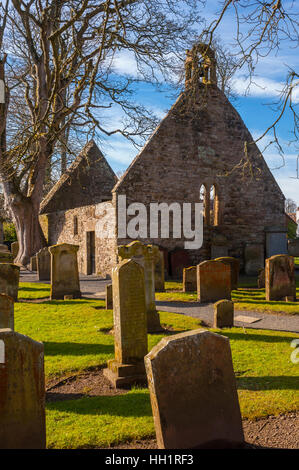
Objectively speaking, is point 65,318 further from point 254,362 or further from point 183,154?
point 183,154

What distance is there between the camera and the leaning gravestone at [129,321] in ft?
18.6

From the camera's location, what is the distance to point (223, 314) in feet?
27.6

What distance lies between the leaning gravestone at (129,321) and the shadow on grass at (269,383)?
1.34 meters

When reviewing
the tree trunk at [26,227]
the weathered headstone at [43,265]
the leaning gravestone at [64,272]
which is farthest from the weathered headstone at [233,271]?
the tree trunk at [26,227]

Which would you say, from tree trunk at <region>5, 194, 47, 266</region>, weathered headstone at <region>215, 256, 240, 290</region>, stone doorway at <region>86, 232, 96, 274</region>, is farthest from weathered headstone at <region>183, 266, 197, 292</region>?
tree trunk at <region>5, 194, 47, 266</region>

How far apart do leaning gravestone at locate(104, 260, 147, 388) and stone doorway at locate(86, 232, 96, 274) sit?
14379mm

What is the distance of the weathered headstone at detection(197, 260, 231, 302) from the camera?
37.5 ft

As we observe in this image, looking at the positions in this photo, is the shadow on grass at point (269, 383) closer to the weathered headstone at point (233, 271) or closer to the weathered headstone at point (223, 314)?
the weathered headstone at point (223, 314)

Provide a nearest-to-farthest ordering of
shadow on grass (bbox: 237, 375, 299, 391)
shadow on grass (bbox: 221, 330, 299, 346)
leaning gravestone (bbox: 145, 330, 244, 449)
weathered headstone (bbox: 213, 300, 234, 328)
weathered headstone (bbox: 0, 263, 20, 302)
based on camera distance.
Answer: leaning gravestone (bbox: 145, 330, 244, 449) < shadow on grass (bbox: 237, 375, 299, 391) < shadow on grass (bbox: 221, 330, 299, 346) < weathered headstone (bbox: 213, 300, 234, 328) < weathered headstone (bbox: 0, 263, 20, 302)

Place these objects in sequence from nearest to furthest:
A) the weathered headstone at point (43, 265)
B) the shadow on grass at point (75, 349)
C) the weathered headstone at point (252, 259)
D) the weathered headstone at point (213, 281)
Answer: the shadow on grass at point (75, 349)
the weathered headstone at point (213, 281)
the weathered headstone at point (43, 265)
the weathered headstone at point (252, 259)

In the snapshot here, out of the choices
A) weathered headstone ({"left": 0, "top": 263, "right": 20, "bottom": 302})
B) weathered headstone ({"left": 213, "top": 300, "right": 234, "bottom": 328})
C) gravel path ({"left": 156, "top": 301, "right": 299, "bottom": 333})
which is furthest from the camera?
weathered headstone ({"left": 0, "top": 263, "right": 20, "bottom": 302})

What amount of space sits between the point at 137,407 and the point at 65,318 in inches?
202

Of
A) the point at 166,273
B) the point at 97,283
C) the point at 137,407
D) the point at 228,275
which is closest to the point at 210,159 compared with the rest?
the point at 166,273

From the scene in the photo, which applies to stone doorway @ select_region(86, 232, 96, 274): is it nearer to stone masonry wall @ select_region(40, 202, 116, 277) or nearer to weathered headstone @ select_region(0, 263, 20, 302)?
stone masonry wall @ select_region(40, 202, 116, 277)
